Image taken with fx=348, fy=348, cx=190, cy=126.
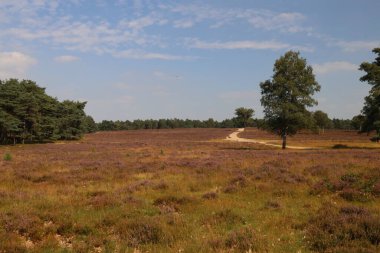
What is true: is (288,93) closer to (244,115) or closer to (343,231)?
(343,231)

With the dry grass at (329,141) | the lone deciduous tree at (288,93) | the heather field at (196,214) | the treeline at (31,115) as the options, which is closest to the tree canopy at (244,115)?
the dry grass at (329,141)

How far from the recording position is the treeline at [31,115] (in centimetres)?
5928

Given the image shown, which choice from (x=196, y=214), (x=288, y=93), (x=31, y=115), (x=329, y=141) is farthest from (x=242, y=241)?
(x=329, y=141)

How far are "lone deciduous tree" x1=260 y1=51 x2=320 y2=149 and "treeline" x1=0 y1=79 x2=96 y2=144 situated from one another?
133ft

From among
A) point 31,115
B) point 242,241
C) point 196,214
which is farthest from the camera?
point 31,115

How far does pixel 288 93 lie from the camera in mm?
49062

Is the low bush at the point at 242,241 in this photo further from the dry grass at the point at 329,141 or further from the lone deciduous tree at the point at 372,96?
the dry grass at the point at 329,141

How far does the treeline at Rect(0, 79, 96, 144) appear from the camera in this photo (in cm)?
5928

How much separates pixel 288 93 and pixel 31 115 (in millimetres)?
43912

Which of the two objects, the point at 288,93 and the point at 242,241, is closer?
the point at 242,241

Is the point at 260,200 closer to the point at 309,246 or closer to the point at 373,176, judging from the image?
the point at 309,246

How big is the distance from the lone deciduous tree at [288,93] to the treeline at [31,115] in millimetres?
40391

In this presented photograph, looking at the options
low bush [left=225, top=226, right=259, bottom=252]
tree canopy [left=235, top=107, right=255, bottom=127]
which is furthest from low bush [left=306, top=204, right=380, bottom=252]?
tree canopy [left=235, top=107, right=255, bottom=127]

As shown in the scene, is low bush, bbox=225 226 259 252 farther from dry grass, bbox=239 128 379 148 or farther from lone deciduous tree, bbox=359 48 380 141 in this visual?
dry grass, bbox=239 128 379 148
